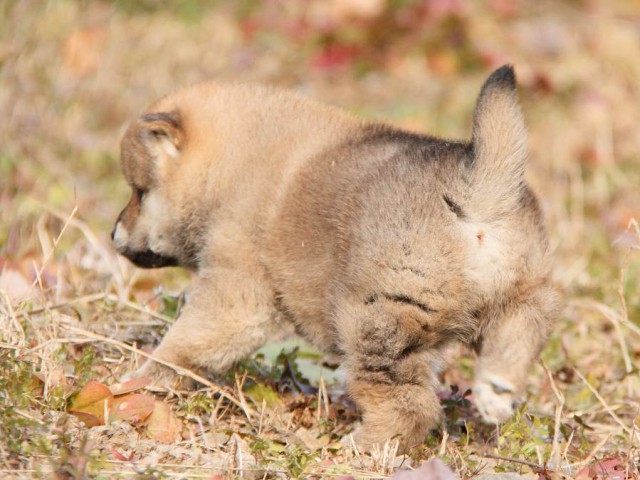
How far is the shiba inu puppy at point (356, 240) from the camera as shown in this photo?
3.25 m

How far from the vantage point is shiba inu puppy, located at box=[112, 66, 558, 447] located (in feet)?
10.7

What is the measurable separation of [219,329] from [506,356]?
116 cm

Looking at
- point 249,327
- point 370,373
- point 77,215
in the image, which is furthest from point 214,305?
point 77,215

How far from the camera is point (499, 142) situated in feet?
10.5

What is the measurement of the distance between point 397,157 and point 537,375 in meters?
1.61

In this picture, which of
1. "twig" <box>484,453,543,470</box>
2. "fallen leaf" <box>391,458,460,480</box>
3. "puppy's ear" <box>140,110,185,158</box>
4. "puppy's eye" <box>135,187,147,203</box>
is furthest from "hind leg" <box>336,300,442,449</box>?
"puppy's eye" <box>135,187,147,203</box>

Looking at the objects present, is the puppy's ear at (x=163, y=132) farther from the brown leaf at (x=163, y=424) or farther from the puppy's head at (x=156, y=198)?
the brown leaf at (x=163, y=424)

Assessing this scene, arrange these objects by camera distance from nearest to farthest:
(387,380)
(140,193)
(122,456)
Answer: (122,456) → (387,380) → (140,193)

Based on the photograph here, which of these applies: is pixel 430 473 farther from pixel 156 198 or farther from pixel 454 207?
pixel 156 198

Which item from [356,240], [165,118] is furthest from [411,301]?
[165,118]

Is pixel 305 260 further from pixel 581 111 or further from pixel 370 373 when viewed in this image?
pixel 581 111

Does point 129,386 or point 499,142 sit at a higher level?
point 499,142

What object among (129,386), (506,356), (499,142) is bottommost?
(129,386)

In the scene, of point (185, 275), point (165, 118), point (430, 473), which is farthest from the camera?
point (185, 275)
